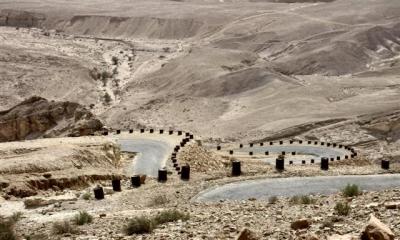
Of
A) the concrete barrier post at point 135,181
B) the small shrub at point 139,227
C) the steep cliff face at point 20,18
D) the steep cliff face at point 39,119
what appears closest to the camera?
the small shrub at point 139,227

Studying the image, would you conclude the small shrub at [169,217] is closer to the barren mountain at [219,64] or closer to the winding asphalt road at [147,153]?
the winding asphalt road at [147,153]

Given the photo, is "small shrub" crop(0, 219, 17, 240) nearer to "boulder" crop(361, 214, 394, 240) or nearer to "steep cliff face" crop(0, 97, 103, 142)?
"boulder" crop(361, 214, 394, 240)

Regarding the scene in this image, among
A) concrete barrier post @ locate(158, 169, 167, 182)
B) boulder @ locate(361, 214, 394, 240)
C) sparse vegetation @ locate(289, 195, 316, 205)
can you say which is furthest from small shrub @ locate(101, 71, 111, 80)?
boulder @ locate(361, 214, 394, 240)

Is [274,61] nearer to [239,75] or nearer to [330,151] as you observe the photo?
[239,75]

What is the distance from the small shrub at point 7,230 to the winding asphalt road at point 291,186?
164 inches

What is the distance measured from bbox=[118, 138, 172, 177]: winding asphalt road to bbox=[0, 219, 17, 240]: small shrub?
816cm

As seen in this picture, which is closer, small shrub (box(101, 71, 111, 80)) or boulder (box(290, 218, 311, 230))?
boulder (box(290, 218, 311, 230))

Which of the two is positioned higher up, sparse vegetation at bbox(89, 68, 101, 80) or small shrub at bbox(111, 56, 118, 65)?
small shrub at bbox(111, 56, 118, 65)

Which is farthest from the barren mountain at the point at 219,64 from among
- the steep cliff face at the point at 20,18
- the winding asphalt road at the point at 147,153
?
the winding asphalt road at the point at 147,153

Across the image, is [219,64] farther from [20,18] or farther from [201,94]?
[20,18]

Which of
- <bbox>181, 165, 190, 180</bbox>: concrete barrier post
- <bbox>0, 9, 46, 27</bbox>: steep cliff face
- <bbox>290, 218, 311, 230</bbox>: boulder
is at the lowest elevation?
<bbox>290, 218, 311, 230</bbox>: boulder

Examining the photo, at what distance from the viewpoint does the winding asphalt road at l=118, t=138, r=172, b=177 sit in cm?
2123

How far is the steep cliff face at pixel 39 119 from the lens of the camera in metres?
33.4

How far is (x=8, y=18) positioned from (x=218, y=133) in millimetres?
59475
